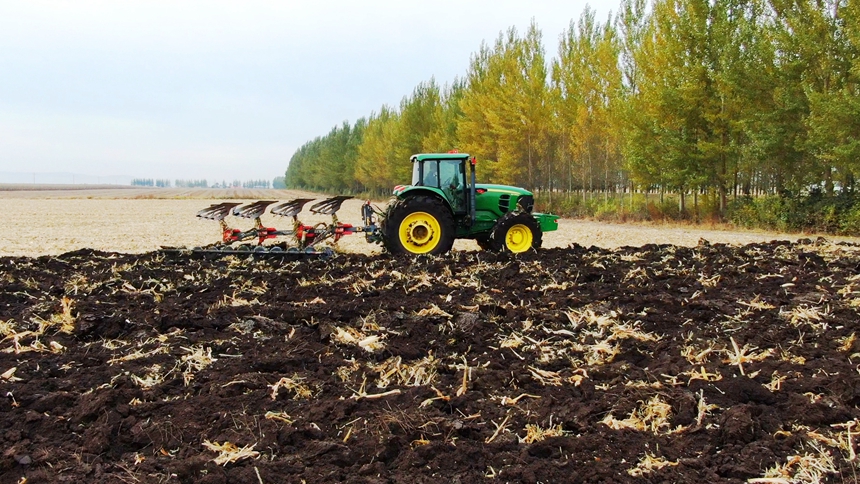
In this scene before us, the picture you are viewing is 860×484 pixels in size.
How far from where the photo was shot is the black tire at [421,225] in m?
11.5

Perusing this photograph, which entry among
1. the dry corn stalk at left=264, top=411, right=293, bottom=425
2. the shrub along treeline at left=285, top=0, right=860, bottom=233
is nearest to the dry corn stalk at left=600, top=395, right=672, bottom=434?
the dry corn stalk at left=264, top=411, right=293, bottom=425

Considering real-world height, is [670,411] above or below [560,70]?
below

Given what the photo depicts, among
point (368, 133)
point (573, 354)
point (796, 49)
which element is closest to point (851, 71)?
point (796, 49)

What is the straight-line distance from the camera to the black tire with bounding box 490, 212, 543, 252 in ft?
38.7

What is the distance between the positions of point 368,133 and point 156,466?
58828 mm

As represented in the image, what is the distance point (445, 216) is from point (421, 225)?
468 mm

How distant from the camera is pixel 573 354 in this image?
17.4 ft

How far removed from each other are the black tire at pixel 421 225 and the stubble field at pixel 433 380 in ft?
10.1

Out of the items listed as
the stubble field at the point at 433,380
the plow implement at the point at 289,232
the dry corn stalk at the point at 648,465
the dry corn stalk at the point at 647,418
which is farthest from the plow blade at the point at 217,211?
the dry corn stalk at the point at 648,465

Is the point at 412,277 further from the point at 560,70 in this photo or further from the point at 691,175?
the point at 560,70

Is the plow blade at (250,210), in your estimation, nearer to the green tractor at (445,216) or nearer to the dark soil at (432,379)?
the green tractor at (445,216)

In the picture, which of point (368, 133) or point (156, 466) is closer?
point (156, 466)

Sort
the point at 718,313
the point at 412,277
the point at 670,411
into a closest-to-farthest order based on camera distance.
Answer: the point at 670,411, the point at 718,313, the point at 412,277

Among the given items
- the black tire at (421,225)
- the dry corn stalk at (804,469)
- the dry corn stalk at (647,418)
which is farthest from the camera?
the black tire at (421,225)
